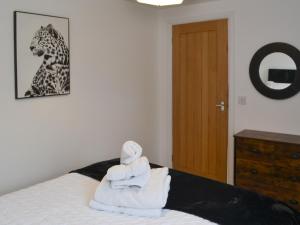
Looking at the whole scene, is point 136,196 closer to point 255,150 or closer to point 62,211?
point 62,211

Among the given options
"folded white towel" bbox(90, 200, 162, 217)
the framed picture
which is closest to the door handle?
the framed picture

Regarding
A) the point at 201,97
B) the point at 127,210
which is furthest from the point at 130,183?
the point at 201,97

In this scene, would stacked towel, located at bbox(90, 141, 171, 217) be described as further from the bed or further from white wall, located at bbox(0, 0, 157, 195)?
white wall, located at bbox(0, 0, 157, 195)

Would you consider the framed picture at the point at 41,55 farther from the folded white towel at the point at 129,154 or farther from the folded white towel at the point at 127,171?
the folded white towel at the point at 127,171

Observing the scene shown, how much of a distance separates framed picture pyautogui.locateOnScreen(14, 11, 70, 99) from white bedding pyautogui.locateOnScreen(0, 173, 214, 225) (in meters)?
0.99

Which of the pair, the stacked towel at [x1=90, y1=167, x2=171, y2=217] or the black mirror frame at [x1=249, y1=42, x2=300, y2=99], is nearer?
the stacked towel at [x1=90, y1=167, x2=171, y2=217]

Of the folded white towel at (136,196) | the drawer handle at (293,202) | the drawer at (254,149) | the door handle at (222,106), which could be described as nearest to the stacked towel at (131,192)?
the folded white towel at (136,196)

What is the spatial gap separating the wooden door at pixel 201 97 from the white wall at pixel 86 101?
0.37m

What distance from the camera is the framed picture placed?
2613 mm

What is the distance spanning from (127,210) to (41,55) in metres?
1.73

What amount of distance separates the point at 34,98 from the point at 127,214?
61.4 inches

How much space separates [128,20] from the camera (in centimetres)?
372

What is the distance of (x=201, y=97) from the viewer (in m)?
3.92

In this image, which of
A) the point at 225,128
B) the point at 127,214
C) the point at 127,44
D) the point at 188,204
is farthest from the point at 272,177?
the point at 127,44
